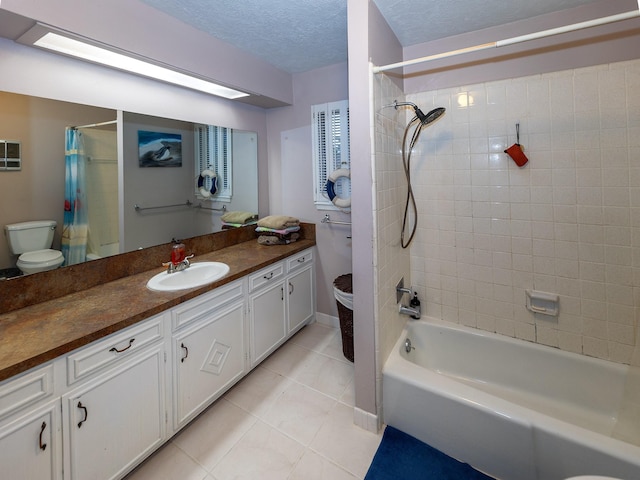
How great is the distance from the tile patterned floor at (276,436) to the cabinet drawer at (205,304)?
659 mm

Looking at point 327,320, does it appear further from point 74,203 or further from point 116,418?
point 74,203

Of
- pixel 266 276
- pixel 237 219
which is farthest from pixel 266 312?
pixel 237 219

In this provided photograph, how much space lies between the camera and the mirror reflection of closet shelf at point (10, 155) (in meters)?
1.40

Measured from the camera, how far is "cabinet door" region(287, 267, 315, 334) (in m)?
2.60

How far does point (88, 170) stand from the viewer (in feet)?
5.65

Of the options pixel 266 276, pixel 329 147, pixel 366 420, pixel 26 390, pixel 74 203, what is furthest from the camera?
pixel 329 147

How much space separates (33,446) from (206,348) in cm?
79

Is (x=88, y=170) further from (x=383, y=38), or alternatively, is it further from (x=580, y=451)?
(x=580, y=451)

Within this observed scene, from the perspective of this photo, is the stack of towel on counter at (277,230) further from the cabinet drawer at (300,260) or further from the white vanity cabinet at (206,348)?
the white vanity cabinet at (206,348)

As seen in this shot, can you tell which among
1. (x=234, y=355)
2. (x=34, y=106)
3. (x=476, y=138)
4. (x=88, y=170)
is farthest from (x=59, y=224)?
(x=476, y=138)

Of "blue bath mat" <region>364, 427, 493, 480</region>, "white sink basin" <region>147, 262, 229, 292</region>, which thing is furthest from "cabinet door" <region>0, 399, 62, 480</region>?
"blue bath mat" <region>364, 427, 493, 480</region>

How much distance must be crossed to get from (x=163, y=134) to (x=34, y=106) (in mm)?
719

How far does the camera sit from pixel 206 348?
5.87 ft

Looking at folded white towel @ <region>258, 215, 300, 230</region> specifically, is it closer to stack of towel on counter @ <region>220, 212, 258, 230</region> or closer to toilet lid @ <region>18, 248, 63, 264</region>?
stack of towel on counter @ <region>220, 212, 258, 230</region>
